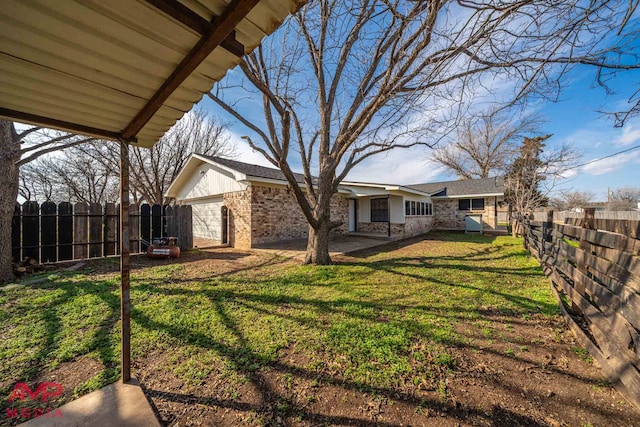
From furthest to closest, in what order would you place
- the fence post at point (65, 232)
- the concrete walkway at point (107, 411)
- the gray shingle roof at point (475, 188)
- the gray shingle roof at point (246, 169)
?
the gray shingle roof at point (475, 188) → the gray shingle roof at point (246, 169) → the fence post at point (65, 232) → the concrete walkway at point (107, 411)

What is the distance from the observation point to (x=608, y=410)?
1928mm

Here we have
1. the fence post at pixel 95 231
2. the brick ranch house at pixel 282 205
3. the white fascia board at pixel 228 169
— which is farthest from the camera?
the brick ranch house at pixel 282 205

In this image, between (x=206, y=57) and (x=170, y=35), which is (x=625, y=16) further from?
(x=170, y=35)

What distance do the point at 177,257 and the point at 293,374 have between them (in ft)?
23.9

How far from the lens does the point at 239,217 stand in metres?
10.3

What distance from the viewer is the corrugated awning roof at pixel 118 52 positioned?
120 cm

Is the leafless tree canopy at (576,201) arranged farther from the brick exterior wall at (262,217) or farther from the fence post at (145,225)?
the fence post at (145,225)

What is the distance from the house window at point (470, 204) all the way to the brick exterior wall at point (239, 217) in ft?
53.1

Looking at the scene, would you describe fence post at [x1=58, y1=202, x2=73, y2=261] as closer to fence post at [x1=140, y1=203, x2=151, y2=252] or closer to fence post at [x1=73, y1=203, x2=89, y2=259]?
fence post at [x1=73, y1=203, x2=89, y2=259]

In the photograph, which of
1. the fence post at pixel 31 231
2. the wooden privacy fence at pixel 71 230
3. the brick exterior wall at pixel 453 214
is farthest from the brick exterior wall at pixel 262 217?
the brick exterior wall at pixel 453 214

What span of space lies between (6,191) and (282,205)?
780 cm

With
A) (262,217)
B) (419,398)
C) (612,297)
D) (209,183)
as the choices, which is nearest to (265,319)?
(419,398)

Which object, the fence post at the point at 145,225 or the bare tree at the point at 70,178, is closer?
the fence post at the point at 145,225
